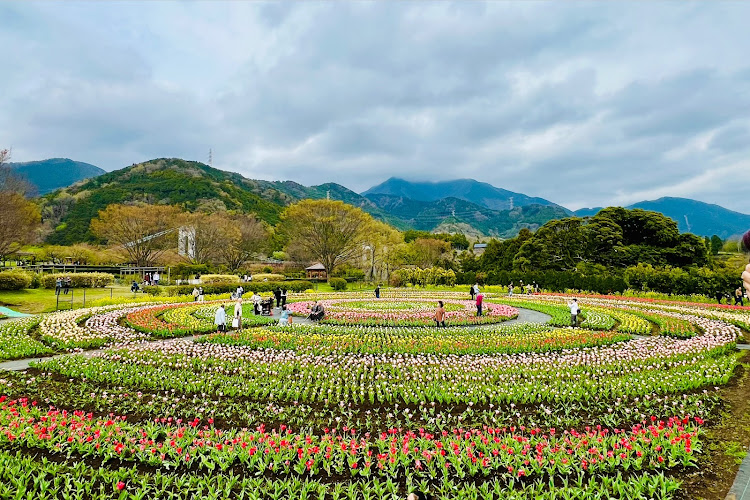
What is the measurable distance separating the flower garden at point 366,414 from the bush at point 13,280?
17.3 metres

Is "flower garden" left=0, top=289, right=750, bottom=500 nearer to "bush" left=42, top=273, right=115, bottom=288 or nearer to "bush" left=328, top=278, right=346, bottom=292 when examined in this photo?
"bush" left=42, top=273, right=115, bottom=288

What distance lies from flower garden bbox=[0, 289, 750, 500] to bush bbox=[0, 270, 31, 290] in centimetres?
1727

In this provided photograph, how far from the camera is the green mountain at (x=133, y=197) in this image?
7306 cm

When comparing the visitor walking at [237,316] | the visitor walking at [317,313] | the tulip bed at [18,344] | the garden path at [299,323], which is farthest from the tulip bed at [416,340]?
the tulip bed at [18,344]

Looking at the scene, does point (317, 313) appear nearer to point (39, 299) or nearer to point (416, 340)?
point (416, 340)

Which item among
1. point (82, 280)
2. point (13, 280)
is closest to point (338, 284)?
point (82, 280)

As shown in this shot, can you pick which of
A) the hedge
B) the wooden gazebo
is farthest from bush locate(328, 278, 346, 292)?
the wooden gazebo

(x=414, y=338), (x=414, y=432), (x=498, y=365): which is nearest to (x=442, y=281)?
(x=414, y=338)

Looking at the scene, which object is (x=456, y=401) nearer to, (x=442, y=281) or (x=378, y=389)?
(x=378, y=389)

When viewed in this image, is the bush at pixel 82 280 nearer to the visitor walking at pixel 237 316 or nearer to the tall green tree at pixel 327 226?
the tall green tree at pixel 327 226

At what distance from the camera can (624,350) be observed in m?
11.1

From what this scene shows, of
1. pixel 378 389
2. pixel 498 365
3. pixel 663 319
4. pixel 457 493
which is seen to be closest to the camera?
pixel 457 493

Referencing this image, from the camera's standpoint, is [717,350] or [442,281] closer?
[717,350]

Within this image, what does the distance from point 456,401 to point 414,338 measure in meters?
6.15
